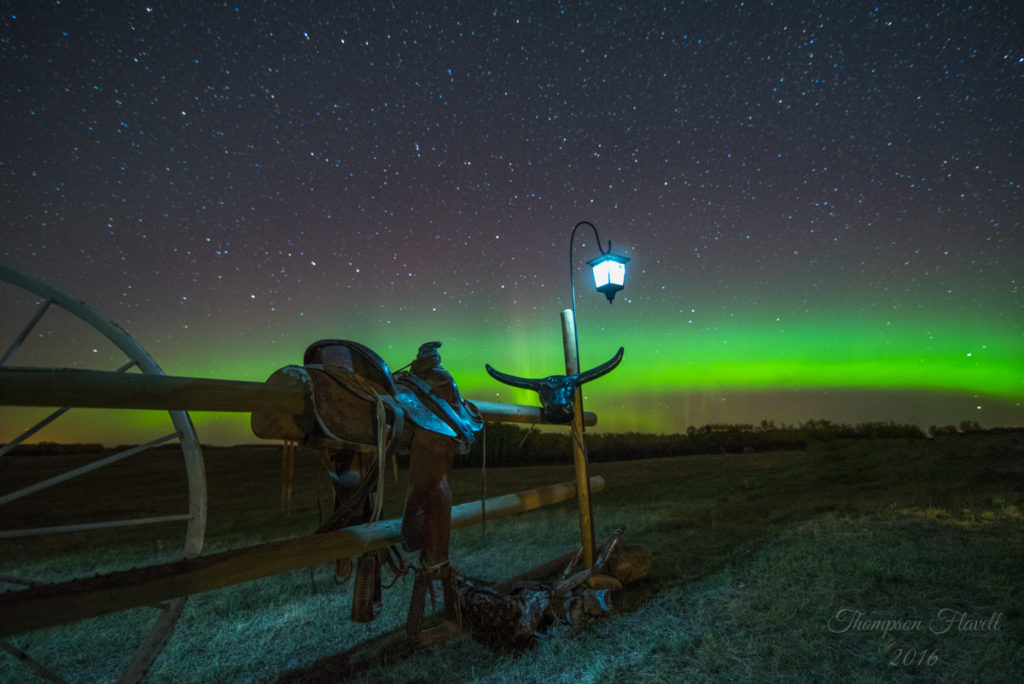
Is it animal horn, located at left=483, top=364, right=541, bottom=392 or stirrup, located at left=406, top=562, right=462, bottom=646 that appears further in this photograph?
animal horn, located at left=483, top=364, right=541, bottom=392

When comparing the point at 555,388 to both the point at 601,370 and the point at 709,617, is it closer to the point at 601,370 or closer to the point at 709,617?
the point at 601,370

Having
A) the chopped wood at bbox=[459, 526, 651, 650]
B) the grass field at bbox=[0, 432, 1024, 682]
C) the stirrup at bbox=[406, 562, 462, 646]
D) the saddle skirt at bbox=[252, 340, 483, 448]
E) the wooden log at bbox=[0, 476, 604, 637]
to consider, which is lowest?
the grass field at bbox=[0, 432, 1024, 682]

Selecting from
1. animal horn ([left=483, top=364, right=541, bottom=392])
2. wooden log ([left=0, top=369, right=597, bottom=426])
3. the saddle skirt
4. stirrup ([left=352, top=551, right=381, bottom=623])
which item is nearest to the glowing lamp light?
animal horn ([left=483, top=364, right=541, bottom=392])

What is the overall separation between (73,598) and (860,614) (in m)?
4.18

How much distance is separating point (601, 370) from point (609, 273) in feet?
3.92

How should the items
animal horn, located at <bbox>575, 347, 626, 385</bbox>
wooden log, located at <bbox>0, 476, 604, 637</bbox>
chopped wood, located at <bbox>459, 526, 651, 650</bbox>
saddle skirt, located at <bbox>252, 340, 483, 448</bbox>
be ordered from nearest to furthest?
wooden log, located at <bbox>0, 476, 604, 637</bbox> → saddle skirt, located at <bbox>252, 340, 483, 448</bbox> → chopped wood, located at <bbox>459, 526, 651, 650</bbox> → animal horn, located at <bbox>575, 347, 626, 385</bbox>

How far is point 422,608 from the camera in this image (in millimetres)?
2379

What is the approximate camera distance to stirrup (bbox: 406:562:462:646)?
235cm

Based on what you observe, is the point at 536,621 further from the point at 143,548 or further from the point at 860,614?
the point at 143,548

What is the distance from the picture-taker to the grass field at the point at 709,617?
8.25 ft

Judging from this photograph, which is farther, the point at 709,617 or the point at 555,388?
the point at 555,388

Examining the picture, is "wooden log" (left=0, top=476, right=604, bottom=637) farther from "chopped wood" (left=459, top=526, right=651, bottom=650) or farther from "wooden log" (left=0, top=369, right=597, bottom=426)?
"chopped wood" (left=459, top=526, right=651, bottom=650)

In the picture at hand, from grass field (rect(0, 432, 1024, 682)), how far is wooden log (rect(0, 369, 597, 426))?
0.61 m

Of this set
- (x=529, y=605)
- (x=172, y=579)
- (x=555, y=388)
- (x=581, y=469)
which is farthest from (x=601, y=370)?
(x=172, y=579)
